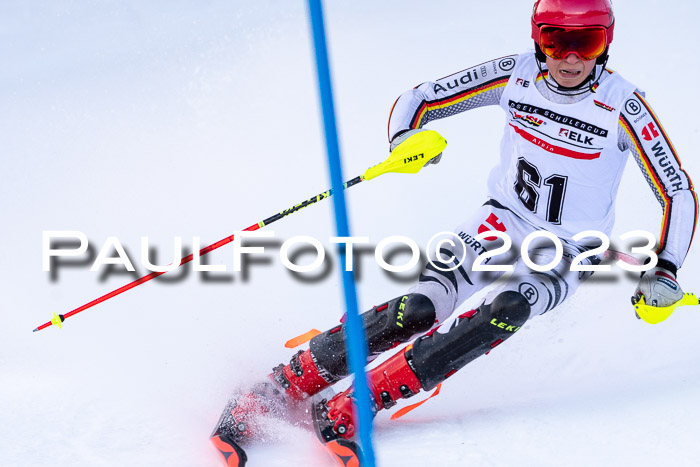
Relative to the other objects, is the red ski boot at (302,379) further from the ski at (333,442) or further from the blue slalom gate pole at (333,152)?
the blue slalom gate pole at (333,152)

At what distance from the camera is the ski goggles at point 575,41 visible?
2.64 m

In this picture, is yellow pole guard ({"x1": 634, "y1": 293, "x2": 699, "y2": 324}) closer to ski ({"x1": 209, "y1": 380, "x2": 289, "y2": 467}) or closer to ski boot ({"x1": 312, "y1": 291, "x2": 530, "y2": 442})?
ski boot ({"x1": 312, "y1": 291, "x2": 530, "y2": 442})

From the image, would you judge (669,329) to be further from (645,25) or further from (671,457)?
(645,25)

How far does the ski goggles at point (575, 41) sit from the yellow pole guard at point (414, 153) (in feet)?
1.48

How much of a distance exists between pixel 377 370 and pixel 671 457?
91 cm

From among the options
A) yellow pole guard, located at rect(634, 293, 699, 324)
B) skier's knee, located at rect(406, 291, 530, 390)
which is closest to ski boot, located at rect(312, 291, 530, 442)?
skier's knee, located at rect(406, 291, 530, 390)

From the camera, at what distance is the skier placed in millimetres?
2652

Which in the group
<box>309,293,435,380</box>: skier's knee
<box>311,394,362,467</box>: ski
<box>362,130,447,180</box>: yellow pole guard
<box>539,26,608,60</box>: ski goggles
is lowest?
<box>311,394,362,467</box>: ski

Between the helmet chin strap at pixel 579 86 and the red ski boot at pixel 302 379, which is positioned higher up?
the helmet chin strap at pixel 579 86

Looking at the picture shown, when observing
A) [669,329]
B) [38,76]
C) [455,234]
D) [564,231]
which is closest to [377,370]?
[455,234]

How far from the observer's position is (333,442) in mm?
2623

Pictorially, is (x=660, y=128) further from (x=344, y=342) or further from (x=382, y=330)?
(x=344, y=342)

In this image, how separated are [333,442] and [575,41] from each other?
143 centimetres

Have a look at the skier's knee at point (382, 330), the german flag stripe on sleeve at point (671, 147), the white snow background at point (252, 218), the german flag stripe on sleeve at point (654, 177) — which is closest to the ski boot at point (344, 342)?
the skier's knee at point (382, 330)
